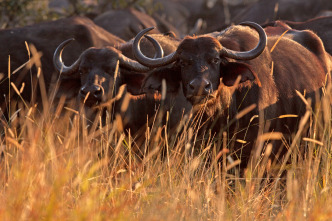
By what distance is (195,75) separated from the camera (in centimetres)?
540

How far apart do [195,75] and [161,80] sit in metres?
0.50

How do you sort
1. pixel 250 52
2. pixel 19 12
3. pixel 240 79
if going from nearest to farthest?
pixel 240 79 → pixel 250 52 → pixel 19 12

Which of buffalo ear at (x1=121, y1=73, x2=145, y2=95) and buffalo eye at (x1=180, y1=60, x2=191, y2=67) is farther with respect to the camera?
buffalo ear at (x1=121, y1=73, x2=145, y2=95)

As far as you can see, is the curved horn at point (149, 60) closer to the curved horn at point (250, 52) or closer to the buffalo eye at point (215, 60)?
the buffalo eye at point (215, 60)

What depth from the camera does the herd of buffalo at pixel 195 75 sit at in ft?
18.4

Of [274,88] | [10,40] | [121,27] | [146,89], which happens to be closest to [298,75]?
[274,88]

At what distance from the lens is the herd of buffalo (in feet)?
18.4

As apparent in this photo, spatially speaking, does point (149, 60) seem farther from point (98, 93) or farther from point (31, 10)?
point (31, 10)

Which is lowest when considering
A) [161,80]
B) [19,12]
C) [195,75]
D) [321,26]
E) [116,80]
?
[321,26]

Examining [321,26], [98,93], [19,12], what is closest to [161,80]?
[98,93]

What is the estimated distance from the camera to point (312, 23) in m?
8.62

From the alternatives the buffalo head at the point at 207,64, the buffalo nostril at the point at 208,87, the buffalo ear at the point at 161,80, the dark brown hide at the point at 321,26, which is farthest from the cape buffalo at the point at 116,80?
the dark brown hide at the point at 321,26

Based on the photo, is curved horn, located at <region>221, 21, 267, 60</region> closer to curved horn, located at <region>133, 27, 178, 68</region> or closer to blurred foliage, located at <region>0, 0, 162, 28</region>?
curved horn, located at <region>133, 27, 178, 68</region>

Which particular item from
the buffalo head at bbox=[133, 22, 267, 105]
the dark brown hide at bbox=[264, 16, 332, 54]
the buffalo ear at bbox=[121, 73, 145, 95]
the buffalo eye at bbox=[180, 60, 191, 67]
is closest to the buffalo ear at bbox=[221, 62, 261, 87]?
the buffalo head at bbox=[133, 22, 267, 105]
